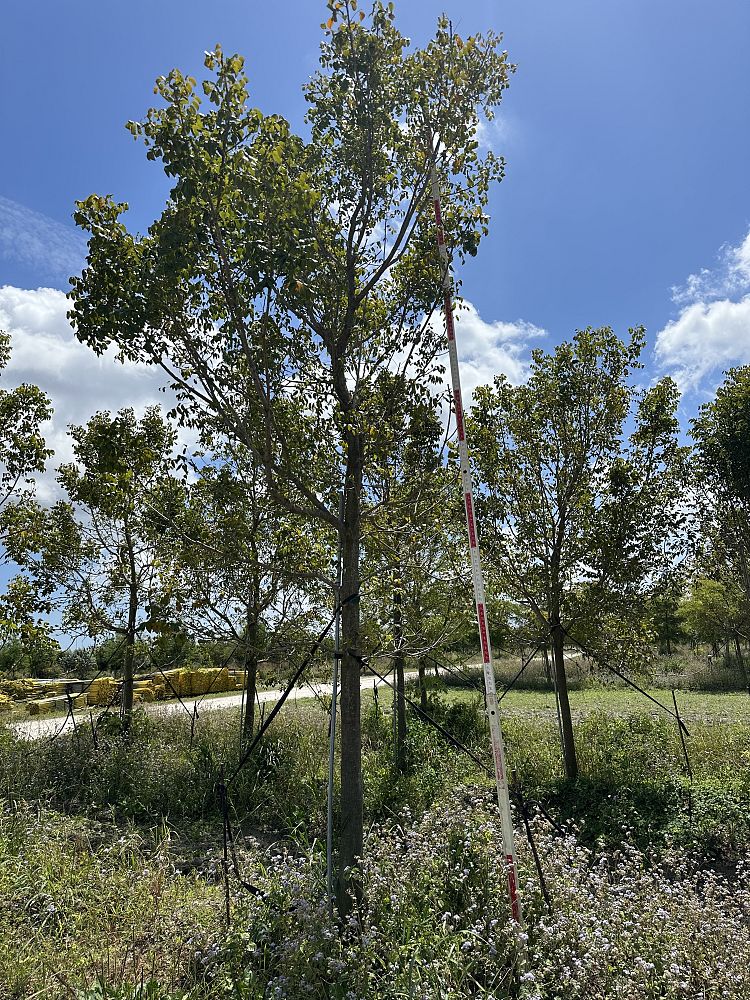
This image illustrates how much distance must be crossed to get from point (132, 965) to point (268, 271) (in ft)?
15.5

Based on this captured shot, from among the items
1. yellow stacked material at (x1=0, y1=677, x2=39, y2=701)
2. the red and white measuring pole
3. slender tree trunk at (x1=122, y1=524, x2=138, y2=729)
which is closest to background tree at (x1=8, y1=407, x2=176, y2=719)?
slender tree trunk at (x1=122, y1=524, x2=138, y2=729)

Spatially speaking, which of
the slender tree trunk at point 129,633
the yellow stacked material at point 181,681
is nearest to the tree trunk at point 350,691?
the slender tree trunk at point 129,633

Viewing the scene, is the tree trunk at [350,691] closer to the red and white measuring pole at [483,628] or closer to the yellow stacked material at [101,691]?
the red and white measuring pole at [483,628]

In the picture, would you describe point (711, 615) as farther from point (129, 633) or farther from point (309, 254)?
point (309, 254)

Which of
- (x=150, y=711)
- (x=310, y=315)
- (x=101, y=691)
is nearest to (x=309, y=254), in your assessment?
(x=310, y=315)

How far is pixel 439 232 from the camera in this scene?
4797mm

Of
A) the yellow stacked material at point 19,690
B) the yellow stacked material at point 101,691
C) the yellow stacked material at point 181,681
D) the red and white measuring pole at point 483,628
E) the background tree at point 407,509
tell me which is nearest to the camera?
the red and white measuring pole at point 483,628

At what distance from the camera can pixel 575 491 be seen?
9.56m

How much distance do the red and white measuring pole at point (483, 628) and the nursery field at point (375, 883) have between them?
476 millimetres

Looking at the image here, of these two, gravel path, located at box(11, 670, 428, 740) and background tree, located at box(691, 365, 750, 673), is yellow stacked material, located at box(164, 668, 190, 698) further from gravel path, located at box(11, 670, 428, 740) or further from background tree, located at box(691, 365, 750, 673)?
background tree, located at box(691, 365, 750, 673)

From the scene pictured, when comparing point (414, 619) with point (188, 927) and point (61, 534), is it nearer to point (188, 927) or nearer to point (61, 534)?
point (188, 927)

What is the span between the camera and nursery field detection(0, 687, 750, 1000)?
3678mm

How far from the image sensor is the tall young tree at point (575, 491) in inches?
363

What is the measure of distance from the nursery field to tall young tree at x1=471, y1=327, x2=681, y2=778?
7.37ft
